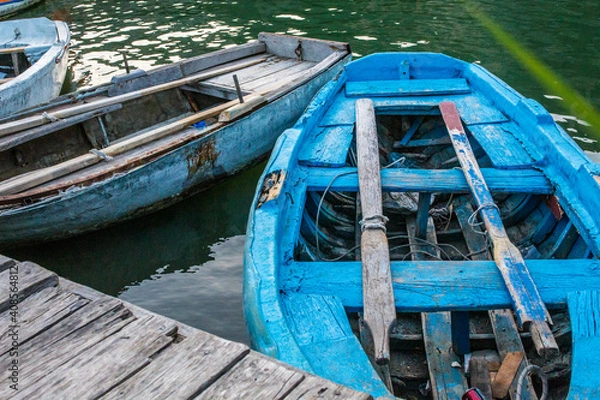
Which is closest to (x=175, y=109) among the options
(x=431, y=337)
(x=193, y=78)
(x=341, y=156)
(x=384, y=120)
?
(x=193, y=78)

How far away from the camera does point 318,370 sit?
2619 millimetres

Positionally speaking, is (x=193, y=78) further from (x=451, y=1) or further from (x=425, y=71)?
(x=451, y=1)

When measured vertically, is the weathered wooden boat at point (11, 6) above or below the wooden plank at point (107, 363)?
above

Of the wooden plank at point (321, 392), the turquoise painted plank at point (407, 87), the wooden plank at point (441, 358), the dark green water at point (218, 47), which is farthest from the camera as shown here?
the turquoise painted plank at point (407, 87)

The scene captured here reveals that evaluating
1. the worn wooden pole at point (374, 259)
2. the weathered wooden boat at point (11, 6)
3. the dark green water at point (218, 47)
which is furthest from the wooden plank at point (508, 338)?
the weathered wooden boat at point (11, 6)

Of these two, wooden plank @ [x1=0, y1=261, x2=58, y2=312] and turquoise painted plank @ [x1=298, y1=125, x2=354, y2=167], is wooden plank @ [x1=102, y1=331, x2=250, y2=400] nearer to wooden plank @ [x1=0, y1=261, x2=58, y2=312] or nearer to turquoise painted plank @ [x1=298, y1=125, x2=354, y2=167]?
wooden plank @ [x1=0, y1=261, x2=58, y2=312]

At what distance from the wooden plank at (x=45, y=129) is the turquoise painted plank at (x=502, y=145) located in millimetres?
4104

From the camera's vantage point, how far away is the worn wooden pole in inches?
107

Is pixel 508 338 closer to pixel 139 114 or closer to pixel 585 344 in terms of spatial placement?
pixel 585 344

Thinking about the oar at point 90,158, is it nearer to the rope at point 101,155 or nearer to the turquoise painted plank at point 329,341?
the rope at point 101,155

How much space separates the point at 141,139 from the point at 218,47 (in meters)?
7.28

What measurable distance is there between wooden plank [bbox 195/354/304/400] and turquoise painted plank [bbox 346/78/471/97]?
4.44 meters

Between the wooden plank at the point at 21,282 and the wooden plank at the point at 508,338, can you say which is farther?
the wooden plank at the point at 508,338

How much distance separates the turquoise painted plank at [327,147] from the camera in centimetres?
465
